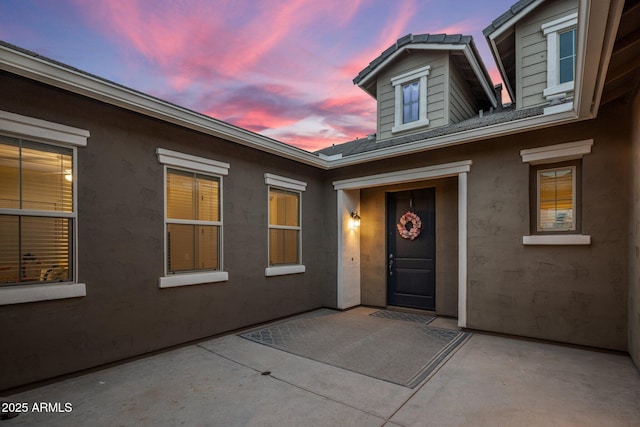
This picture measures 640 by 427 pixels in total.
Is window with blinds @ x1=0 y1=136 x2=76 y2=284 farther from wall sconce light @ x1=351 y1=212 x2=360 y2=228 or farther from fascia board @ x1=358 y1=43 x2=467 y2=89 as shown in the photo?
fascia board @ x1=358 y1=43 x2=467 y2=89

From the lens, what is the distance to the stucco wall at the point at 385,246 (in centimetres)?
546

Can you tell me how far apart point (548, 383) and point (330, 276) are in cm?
389

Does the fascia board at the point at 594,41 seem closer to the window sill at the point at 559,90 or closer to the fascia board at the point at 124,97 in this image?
the window sill at the point at 559,90

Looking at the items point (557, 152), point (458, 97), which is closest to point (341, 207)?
point (458, 97)

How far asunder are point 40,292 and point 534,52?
Answer: 7743 mm

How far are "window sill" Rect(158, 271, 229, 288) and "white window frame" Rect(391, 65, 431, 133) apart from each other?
15.3 feet

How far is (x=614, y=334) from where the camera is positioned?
3631 millimetres

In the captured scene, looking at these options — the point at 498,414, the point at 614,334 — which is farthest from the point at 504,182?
the point at 498,414

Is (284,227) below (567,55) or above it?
below

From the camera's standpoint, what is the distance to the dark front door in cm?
575

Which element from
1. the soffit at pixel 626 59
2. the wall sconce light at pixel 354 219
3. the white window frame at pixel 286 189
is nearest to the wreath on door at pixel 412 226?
the wall sconce light at pixel 354 219

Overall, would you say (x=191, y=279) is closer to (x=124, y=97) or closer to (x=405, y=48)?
(x=124, y=97)

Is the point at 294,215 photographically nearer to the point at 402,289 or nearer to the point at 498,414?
the point at 402,289

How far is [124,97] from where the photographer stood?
131 inches
